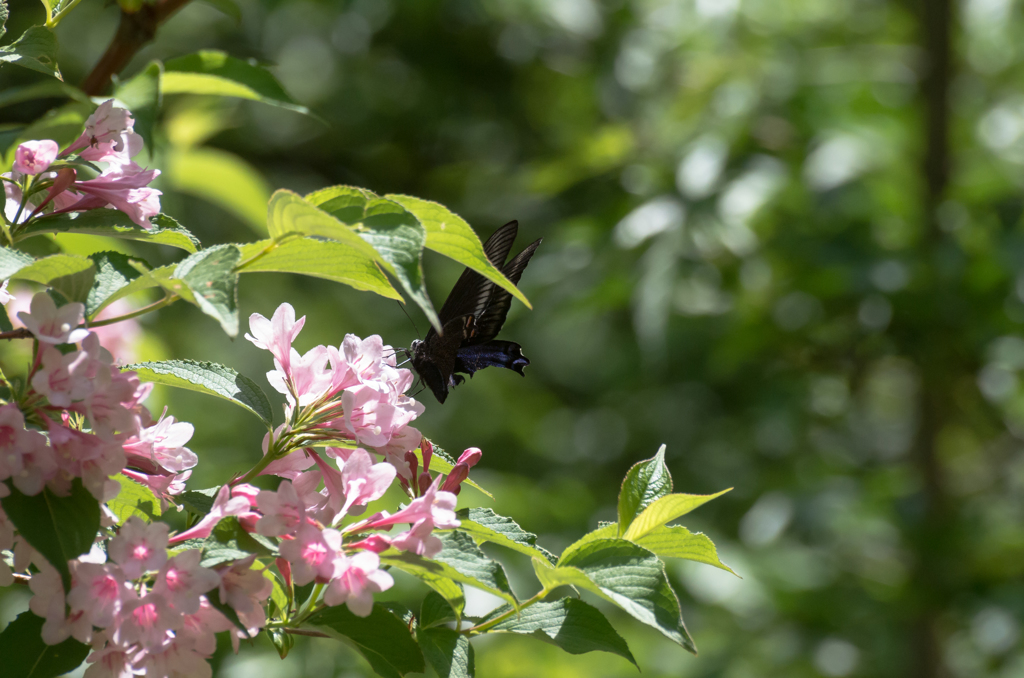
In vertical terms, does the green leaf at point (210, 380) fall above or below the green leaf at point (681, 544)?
above

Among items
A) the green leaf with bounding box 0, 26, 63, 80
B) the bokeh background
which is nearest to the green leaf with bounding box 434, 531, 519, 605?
the green leaf with bounding box 0, 26, 63, 80

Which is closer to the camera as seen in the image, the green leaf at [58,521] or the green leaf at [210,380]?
the green leaf at [58,521]

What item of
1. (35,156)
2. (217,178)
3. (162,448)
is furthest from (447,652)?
(217,178)

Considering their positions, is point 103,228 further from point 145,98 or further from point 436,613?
point 436,613

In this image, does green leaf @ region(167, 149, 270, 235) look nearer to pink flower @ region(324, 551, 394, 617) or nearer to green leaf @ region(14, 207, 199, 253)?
green leaf @ region(14, 207, 199, 253)

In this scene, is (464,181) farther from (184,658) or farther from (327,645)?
(184,658)

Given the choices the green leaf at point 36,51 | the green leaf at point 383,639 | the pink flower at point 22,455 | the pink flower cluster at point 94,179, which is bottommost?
the green leaf at point 383,639

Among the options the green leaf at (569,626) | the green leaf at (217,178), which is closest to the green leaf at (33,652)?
the green leaf at (569,626)

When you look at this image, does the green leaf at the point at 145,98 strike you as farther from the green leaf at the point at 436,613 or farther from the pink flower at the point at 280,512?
the green leaf at the point at 436,613
